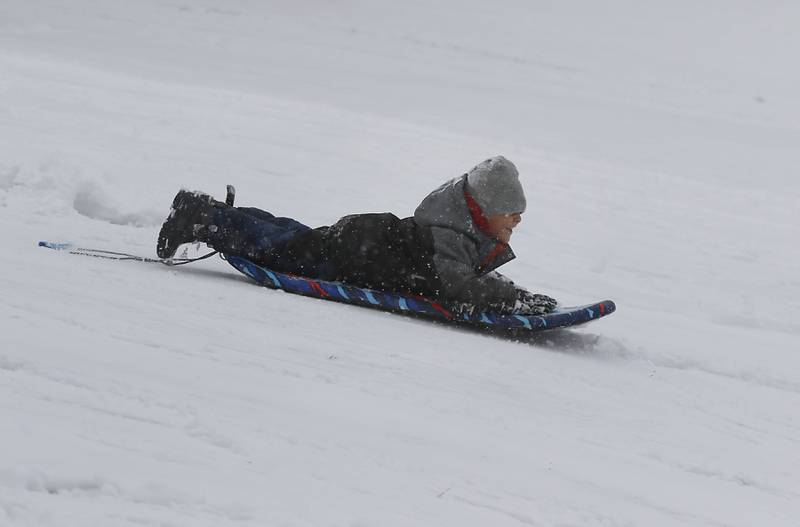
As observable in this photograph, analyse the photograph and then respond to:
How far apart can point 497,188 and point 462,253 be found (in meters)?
0.32

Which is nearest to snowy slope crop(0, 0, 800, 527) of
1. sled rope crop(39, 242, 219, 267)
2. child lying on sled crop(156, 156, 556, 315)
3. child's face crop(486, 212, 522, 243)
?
sled rope crop(39, 242, 219, 267)

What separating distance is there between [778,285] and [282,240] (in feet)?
10.9

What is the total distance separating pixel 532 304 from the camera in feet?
13.1

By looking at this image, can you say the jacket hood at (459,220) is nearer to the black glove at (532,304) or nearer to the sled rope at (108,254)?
the black glove at (532,304)

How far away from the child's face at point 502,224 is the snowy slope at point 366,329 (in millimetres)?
460

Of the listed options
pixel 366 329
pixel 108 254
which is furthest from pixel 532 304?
pixel 108 254

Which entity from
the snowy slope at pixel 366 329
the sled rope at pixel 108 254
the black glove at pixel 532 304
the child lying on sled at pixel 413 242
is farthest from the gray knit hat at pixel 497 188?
the sled rope at pixel 108 254

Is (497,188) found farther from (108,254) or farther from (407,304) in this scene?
(108,254)

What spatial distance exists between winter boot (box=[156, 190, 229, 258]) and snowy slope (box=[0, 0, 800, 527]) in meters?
0.12

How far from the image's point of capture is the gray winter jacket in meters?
3.90

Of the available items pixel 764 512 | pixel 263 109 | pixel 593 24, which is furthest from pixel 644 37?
pixel 764 512

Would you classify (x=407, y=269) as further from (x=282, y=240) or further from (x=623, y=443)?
(x=623, y=443)

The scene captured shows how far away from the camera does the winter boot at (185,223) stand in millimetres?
4125

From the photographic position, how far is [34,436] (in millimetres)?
2197
